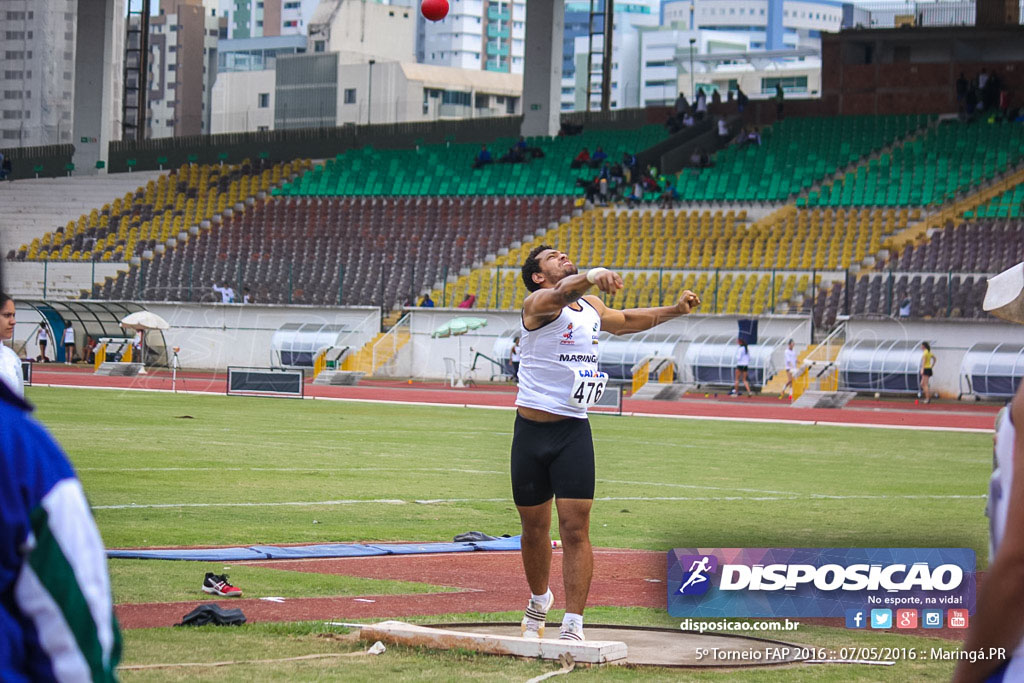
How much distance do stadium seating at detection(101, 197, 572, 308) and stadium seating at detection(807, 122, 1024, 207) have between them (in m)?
10.8

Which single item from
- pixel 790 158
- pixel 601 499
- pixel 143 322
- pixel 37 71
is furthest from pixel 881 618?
pixel 37 71

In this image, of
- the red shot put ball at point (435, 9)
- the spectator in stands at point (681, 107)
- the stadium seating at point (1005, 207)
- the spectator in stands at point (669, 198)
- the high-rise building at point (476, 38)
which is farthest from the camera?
the high-rise building at point (476, 38)

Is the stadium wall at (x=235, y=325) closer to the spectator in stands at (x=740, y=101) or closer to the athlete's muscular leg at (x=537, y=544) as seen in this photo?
the spectator in stands at (x=740, y=101)

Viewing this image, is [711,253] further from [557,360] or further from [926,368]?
[557,360]

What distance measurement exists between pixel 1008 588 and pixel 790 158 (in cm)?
5140

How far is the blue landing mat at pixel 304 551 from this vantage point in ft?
36.3

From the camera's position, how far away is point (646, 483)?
18500 mm

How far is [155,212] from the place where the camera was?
60.5 meters

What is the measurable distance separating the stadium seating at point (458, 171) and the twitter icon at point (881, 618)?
4783 centimetres

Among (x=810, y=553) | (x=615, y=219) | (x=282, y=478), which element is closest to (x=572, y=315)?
(x=810, y=553)

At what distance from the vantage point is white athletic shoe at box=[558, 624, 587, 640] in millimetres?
7938

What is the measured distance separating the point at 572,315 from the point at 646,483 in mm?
10192

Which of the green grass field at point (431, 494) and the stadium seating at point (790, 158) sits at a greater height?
the stadium seating at point (790, 158)

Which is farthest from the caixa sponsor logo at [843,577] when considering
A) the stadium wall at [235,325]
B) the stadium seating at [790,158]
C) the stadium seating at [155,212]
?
the stadium seating at [155,212]
